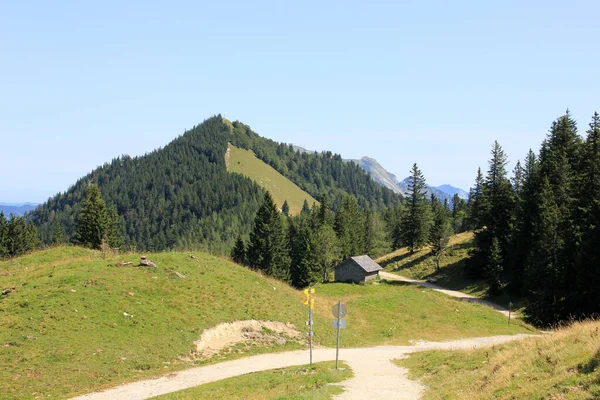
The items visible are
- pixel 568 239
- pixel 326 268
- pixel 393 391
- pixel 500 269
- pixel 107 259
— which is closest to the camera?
pixel 393 391

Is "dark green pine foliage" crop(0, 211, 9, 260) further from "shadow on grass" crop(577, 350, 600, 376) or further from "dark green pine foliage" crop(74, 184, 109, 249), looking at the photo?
"shadow on grass" crop(577, 350, 600, 376)

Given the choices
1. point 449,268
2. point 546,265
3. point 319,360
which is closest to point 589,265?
point 546,265

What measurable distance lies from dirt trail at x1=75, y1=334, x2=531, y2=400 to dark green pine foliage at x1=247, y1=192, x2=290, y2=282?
160 ft

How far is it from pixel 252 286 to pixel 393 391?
851 inches

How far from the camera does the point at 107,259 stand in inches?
1358

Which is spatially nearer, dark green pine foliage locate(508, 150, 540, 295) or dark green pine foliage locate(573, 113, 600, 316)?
dark green pine foliage locate(573, 113, 600, 316)

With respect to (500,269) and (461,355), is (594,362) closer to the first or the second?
(461,355)

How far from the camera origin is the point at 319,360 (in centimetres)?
2720

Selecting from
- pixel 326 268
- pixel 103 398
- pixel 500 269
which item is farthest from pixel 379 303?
pixel 326 268

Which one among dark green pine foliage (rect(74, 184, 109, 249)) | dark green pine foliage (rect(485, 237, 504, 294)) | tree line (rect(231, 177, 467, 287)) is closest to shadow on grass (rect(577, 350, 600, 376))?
dark green pine foliage (rect(485, 237, 504, 294))

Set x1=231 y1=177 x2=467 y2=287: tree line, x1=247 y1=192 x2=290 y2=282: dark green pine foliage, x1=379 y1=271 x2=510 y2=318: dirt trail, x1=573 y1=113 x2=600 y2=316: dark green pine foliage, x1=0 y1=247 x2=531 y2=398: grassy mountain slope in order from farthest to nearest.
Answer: x1=231 y1=177 x2=467 y2=287: tree line
x1=247 y1=192 x2=290 y2=282: dark green pine foliage
x1=379 y1=271 x2=510 y2=318: dirt trail
x1=573 y1=113 x2=600 y2=316: dark green pine foliage
x1=0 y1=247 x2=531 y2=398: grassy mountain slope

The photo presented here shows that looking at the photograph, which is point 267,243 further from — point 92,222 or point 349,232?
point 349,232

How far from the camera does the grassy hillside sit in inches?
454

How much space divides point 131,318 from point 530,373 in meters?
22.9
